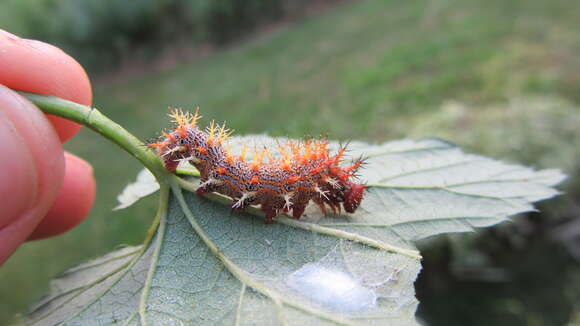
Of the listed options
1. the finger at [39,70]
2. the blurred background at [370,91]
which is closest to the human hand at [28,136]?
the finger at [39,70]

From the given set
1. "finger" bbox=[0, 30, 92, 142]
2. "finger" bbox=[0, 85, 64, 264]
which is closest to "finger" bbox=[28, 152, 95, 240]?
"finger" bbox=[0, 30, 92, 142]

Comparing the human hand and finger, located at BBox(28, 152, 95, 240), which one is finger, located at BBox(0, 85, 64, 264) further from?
finger, located at BBox(28, 152, 95, 240)

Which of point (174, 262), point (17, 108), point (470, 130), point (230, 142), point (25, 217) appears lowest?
point (174, 262)

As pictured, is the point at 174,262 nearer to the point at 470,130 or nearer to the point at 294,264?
the point at 294,264

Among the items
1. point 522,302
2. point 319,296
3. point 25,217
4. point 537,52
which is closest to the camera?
point 319,296

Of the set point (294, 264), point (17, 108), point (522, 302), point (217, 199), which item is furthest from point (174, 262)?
point (522, 302)

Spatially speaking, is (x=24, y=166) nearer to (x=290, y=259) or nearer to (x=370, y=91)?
(x=290, y=259)

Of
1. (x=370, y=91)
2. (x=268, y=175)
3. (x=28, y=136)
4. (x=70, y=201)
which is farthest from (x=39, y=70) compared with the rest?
(x=370, y=91)
